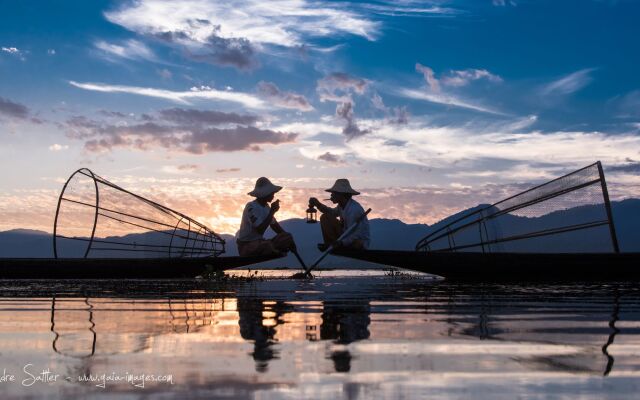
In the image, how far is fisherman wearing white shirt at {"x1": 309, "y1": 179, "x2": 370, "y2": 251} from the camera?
15.0 meters

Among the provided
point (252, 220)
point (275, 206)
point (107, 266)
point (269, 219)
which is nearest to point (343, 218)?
point (275, 206)

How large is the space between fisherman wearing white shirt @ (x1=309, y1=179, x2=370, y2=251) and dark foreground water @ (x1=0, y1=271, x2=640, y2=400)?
29.0 feet

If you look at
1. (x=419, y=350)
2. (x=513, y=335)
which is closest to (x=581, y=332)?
(x=513, y=335)

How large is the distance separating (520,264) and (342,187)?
403cm

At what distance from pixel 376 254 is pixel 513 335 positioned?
973cm

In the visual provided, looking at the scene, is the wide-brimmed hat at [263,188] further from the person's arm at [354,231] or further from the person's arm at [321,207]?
the person's arm at [354,231]

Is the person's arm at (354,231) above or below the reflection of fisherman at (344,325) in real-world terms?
above

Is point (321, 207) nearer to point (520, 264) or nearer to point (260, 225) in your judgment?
point (260, 225)

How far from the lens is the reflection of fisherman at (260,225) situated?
15.3 m

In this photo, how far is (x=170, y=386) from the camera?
2.60 metres

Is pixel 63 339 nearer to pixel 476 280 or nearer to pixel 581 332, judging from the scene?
pixel 581 332

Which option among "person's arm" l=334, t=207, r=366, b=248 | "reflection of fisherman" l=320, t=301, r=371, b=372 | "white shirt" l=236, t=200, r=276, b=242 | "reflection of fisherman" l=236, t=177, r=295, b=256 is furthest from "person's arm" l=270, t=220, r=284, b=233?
"reflection of fisherman" l=320, t=301, r=371, b=372

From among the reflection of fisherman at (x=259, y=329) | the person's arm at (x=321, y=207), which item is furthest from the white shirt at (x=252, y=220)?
the reflection of fisherman at (x=259, y=329)

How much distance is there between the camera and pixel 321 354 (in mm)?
3367
